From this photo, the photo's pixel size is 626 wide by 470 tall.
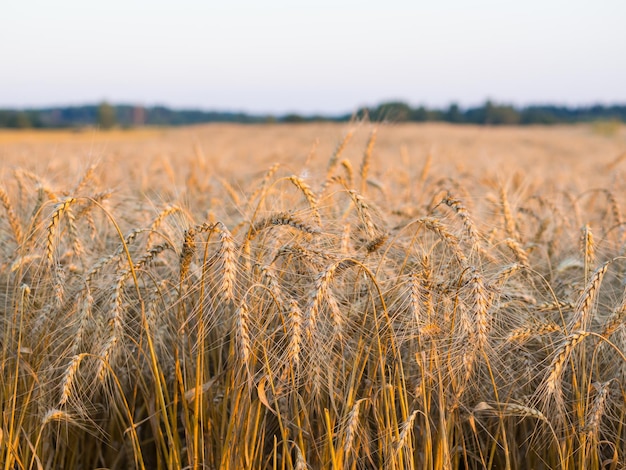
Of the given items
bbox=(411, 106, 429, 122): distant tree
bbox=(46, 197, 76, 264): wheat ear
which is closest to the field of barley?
bbox=(46, 197, 76, 264): wheat ear

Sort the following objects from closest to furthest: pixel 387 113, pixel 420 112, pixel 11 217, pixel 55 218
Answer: pixel 55 218, pixel 11 217, pixel 387 113, pixel 420 112

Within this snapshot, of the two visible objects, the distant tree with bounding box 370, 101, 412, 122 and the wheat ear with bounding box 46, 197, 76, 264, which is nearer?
the wheat ear with bounding box 46, 197, 76, 264

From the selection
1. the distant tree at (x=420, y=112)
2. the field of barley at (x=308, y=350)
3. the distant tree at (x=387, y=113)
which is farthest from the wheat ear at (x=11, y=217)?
the distant tree at (x=420, y=112)

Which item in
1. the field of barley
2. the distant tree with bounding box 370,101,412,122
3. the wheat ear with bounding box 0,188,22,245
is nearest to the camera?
the field of barley

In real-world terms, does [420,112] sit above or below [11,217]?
above

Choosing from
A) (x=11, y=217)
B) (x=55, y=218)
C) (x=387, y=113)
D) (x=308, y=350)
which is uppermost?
(x=387, y=113)

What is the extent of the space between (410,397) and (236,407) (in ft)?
2.26

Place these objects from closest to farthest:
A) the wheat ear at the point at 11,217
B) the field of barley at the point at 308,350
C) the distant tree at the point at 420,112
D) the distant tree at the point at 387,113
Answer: the field of barley at the point at 308,350 < the wheat ear at the point at 11,217 < the distant tree at the point at 387,113 < the distant tree at the point at 420,112

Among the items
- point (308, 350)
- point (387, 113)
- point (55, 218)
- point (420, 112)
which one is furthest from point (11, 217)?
point (420, 112)

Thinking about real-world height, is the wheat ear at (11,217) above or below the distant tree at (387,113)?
below

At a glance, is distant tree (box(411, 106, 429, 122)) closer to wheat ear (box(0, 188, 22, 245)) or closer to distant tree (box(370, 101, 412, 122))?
distant tree (box(370, 101, 412, 122))

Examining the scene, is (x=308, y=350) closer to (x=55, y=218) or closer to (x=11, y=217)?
(x=55, y=218)

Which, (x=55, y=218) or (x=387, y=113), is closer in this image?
(x=55, y=218)

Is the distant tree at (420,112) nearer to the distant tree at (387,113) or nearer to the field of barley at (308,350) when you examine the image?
the distant tree at (387,113)
